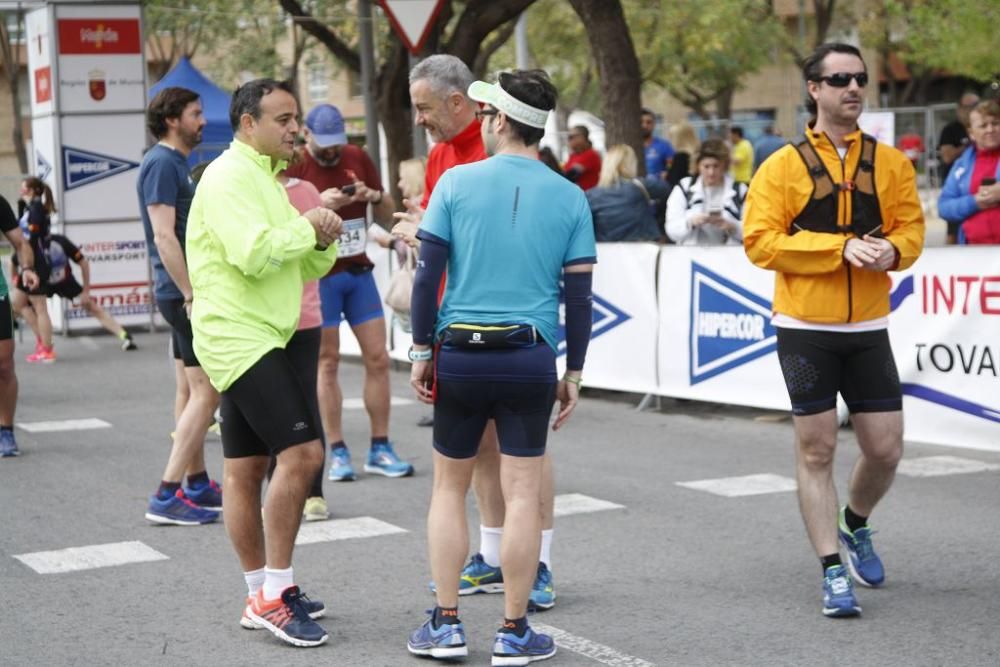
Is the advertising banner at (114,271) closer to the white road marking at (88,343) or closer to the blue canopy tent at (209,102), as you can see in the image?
the white road marking at (88,343)

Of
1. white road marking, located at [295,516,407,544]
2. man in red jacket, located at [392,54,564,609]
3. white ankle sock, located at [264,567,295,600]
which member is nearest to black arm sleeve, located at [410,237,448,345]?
man in red jacket, located at [392,54,564,609]

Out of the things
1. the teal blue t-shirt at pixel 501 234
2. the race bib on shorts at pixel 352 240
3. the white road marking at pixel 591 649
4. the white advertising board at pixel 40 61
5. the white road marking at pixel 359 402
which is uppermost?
the white advertising board at pixel 40 61

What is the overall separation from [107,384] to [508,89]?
9.68 m

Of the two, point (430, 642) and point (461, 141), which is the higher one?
point (461, 141)

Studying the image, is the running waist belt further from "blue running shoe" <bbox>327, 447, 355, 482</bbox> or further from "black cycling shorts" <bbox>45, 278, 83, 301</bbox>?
"black cycling shorts" <bbox>45, 278, 83, 301</bbox>

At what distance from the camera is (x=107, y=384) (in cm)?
1437

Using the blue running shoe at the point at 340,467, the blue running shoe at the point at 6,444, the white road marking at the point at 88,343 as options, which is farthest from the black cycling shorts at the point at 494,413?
the white road marking at the point at 88,343

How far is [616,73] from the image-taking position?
640 inches

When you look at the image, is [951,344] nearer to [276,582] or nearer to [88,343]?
[276,582]

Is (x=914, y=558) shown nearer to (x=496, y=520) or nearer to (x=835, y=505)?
(x=835, y=505)

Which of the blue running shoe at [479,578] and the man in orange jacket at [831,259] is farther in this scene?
the blue running shoe at [479,578]

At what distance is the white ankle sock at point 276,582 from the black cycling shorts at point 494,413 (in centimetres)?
81

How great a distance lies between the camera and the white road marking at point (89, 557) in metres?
7.18

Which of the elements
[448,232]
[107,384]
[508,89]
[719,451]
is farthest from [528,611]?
[107,384]
